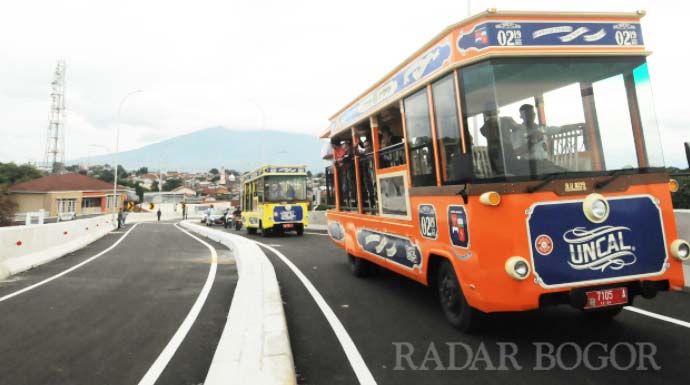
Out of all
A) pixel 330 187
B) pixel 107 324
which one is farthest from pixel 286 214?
pixel 107 324

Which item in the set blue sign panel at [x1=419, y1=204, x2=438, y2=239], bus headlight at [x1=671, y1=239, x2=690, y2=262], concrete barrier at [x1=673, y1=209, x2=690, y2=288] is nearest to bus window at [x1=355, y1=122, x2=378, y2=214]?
blue sign panel at [x1=419, y1=204, x2=438, y2=239]

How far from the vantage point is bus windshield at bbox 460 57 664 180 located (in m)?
3.91

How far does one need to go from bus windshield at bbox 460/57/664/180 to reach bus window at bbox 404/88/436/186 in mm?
826

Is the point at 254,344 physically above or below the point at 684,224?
below

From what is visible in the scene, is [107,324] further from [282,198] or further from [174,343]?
[282,198]

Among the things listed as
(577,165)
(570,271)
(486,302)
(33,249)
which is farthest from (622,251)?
(33,249)

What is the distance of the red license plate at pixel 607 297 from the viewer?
12.1 ft

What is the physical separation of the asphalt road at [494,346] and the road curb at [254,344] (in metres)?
0.29

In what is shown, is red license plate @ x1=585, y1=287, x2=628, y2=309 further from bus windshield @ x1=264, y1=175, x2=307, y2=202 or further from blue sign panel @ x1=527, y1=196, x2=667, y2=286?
bus windshield @ x1=264, y1=175, x2=307, y2=202

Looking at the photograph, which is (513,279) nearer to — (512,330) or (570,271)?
(570,271)

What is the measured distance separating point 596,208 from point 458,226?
1.27 metres

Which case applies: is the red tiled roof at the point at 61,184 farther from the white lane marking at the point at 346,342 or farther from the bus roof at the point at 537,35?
the bus roof at the point at 537,35

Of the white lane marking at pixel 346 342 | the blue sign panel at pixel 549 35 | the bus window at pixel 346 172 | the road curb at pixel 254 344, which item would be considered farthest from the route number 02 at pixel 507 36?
the bus window at pixel 346 172

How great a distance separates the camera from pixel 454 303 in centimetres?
463
